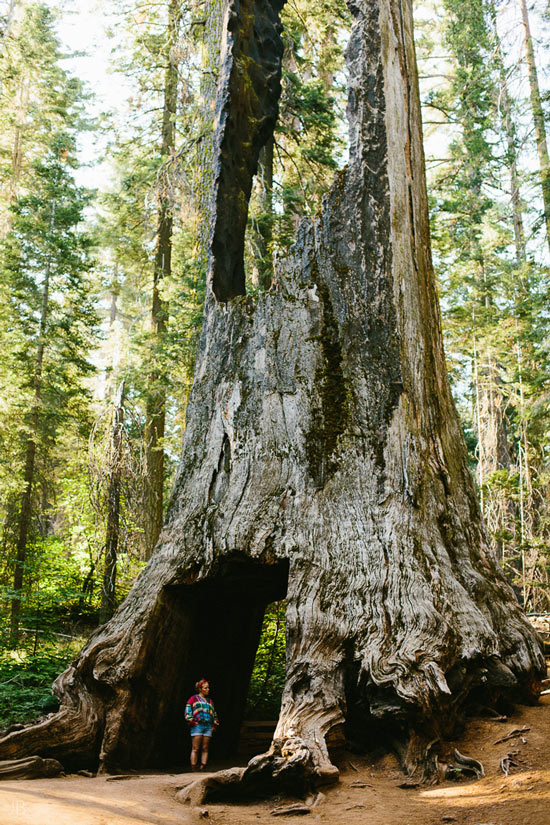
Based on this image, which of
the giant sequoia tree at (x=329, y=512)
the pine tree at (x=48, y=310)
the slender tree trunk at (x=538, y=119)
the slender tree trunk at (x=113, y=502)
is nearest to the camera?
the giant sequoia tree at (x=329, y=512)

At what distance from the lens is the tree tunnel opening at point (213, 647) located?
6434 millimetres

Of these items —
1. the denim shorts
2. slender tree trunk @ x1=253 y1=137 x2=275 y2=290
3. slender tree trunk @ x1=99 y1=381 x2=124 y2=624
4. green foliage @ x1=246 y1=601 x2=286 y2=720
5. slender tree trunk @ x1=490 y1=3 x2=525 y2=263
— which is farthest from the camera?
slender tree trunk @ x1=490 y1=3 x2=525 y2=263

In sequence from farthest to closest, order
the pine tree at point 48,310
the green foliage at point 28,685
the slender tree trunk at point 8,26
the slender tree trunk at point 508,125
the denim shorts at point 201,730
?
the slender tree trunk at point 8,26
the slender tree trunk at point 508,125
the pine tree at point 48,310
the green foliage at point 28,685
the denim shorts at point 201,730

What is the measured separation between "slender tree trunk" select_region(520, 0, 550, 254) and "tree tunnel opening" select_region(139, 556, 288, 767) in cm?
967

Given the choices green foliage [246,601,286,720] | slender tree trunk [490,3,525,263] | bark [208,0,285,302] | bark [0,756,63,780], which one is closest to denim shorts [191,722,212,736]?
bark [0,756,63,780]

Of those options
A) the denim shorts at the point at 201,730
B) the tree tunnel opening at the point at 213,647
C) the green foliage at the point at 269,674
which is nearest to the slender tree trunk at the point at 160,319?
the green foliage at the point at 269,674

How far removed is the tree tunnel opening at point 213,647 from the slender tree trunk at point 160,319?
13.9 feet

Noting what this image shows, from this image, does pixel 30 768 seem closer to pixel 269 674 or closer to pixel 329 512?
pixel 329 512

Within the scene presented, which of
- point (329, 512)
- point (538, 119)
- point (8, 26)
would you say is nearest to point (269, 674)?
point (329, 512)

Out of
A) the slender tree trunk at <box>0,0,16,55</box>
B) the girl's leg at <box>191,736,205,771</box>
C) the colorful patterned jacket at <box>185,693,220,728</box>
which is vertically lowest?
the girl's leg at <box>191,736,205,771</box>

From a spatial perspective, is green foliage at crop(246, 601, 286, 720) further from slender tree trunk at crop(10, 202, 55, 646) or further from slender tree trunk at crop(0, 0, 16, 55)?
slender tree trunk at crop(0, 0, 16, 55)

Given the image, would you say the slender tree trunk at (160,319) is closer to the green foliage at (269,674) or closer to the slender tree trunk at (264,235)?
the slender tree trunk at (264,235)

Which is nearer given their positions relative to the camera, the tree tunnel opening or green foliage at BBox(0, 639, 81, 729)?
the tree tunnel opening

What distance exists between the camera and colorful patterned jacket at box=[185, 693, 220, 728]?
6.64 m
